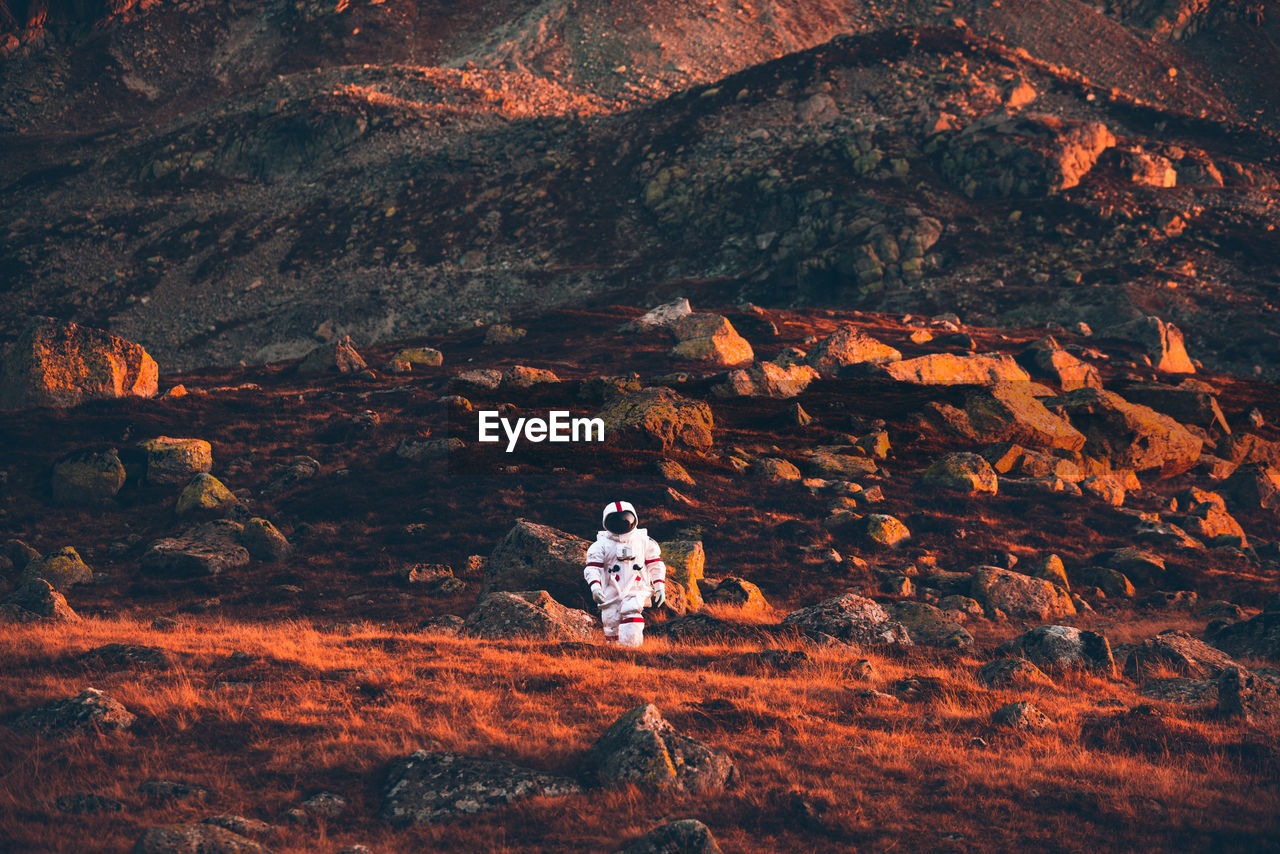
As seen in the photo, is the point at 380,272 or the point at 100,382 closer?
the point at 100,382

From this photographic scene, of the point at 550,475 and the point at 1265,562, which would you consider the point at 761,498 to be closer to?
the point at 550,475

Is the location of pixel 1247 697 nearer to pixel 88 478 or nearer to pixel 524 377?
pixel 524 377

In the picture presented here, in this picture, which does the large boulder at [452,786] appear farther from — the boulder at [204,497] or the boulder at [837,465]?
the boulder at [837,465]

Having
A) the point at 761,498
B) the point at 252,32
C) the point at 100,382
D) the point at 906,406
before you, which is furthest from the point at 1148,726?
the point at 252,32

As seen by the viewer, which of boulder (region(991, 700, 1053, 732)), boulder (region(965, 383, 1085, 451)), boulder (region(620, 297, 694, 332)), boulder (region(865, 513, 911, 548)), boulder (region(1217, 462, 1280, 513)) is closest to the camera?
boulder (region(991, 700, 1053, 732))

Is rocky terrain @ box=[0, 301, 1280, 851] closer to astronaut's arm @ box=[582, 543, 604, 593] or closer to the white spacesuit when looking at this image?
the white spacesuit

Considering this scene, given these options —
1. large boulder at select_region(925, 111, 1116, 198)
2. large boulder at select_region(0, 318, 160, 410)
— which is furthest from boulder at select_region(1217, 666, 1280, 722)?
large boulder at select_region(925, 111, 1116, 198)
